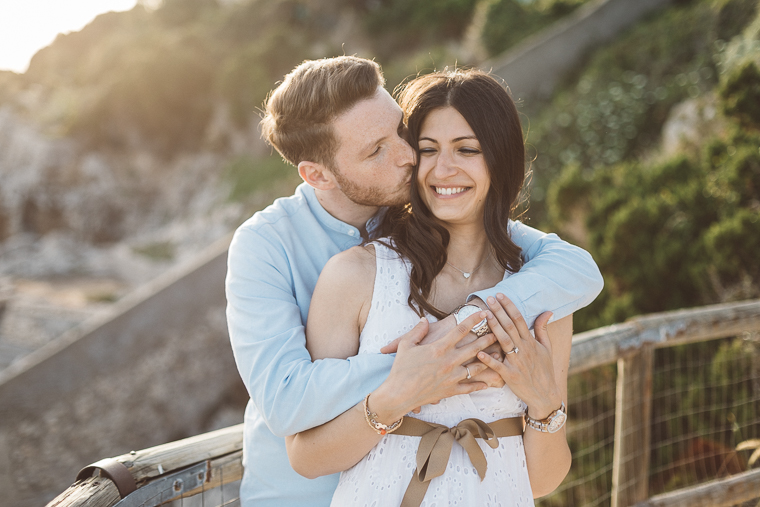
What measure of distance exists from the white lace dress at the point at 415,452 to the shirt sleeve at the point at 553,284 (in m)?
0.25

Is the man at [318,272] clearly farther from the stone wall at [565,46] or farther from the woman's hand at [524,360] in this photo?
the stone wall at [565,46]

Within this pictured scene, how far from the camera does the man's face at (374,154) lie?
1.99 m

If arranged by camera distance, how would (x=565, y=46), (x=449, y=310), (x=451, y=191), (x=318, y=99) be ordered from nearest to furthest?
(x=449, y=310) < (x=451, y=191) < (x=318, y=99) < (x=565, y=46)

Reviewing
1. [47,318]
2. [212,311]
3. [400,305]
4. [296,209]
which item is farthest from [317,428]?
[47,318]

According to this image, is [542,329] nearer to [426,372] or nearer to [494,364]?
[494,364]

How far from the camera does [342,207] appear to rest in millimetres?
2096

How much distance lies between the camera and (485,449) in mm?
1572

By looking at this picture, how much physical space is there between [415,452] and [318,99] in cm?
130

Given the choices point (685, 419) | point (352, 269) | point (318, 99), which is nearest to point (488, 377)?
point (352, 269)

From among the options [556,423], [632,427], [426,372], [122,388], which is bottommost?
[632,427]

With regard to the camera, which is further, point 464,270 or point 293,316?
point 464,270

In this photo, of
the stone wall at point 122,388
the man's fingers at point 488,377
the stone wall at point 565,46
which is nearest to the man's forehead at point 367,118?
the man's fingers at point 488,377

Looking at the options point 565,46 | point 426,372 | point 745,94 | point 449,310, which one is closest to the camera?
point 426,372

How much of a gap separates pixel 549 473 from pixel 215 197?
19.0 metres
